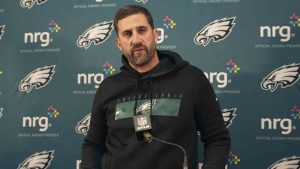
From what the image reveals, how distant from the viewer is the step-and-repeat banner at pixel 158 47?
62.1 inches

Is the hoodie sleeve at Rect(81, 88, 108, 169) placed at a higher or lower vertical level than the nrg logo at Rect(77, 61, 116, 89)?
lower

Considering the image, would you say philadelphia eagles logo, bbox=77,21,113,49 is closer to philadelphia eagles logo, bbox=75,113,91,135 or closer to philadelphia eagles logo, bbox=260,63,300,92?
philadelphia eagles logo, bbox=75,113,91,135

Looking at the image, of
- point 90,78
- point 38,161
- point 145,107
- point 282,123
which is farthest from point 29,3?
point 282,123

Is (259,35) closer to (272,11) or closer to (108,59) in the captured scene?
(272,11)

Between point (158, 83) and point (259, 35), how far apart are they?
2.42 feet

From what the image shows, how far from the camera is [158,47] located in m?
1.73

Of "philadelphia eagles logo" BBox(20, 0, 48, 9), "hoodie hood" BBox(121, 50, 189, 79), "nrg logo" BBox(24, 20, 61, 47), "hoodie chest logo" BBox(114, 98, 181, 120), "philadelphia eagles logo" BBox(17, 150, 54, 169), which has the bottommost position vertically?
"philadelphia eagles logo" BBox(17, 150, 54, 169)

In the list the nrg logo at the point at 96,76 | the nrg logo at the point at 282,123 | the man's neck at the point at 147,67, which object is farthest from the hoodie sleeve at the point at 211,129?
the nrg logo at the point at 96,76

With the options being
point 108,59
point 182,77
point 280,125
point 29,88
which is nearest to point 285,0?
point 280,125

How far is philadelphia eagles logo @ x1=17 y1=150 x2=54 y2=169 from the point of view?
6.07ft

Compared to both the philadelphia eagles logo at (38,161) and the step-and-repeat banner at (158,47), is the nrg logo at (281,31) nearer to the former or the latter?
the step-and-repeat banner at (158,47)

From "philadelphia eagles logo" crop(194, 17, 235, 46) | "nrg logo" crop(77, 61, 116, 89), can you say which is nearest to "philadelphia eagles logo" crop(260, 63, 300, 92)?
"philadelphia eagles logo" crop(194, 17, 235, 46)

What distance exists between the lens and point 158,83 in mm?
1196

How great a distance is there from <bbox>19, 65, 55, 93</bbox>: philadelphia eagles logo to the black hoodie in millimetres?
724
